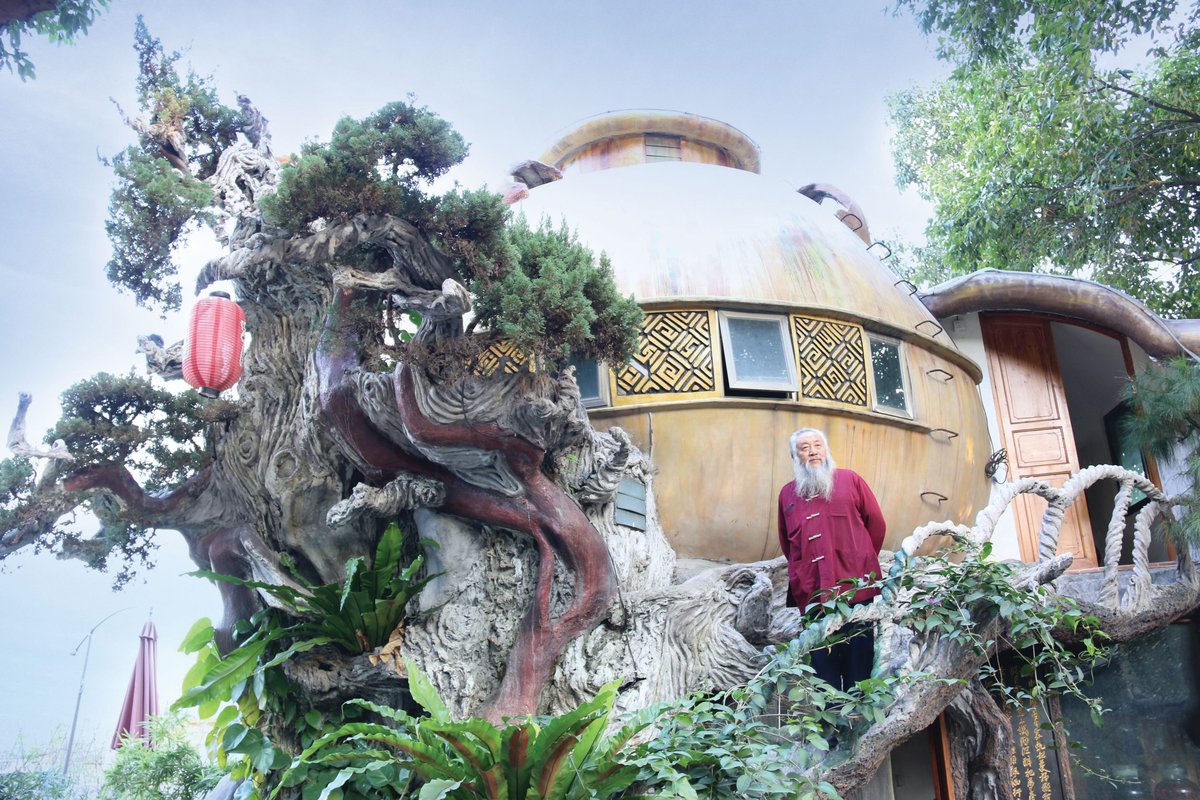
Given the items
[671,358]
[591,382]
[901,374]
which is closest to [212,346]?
[591,382]

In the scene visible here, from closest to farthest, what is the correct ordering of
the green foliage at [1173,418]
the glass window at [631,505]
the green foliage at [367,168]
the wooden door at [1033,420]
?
1. the green foliage at [367,168]
2. the glass window at [631,505]
3. the green foliage at [1173,418]
4. the wooden door at [1033,420]

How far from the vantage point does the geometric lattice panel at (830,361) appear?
6.86m

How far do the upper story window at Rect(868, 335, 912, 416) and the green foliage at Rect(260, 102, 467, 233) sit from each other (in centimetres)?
343

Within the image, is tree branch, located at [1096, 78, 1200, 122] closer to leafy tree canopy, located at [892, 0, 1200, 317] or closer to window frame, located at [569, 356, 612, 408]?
leafy tree canopy, located at [892, 0, 1200, 317]

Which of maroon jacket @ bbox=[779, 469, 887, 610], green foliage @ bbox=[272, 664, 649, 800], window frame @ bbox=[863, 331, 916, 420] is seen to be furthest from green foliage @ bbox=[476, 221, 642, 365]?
window frame @ bbox=[863, 331, 916, 420]

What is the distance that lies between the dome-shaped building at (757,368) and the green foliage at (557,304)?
68 cm

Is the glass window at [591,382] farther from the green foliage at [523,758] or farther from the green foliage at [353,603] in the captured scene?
the green foliage at [523,758]

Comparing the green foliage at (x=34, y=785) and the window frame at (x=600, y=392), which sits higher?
the window frame at (x=600, y=392)

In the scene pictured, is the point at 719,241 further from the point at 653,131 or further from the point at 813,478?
the point at 653,131

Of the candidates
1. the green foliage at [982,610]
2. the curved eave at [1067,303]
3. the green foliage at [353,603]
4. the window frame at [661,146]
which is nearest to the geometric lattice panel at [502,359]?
the green foliage at [353,603]

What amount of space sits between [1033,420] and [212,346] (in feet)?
22.3

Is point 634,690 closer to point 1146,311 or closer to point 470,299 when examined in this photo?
point 470,299

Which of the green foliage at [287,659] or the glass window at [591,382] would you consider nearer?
the green foliage at [287,659]

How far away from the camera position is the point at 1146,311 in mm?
8438
